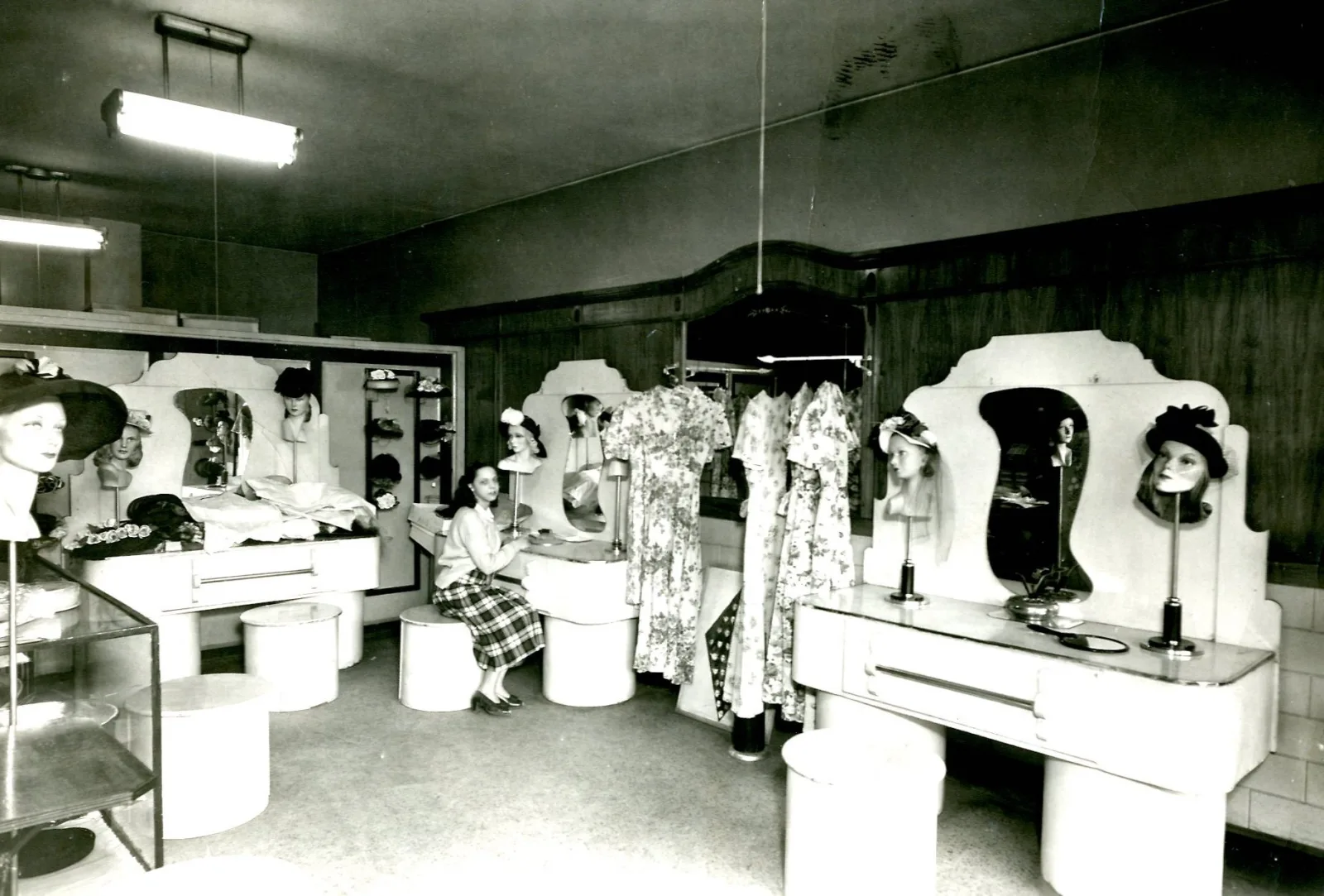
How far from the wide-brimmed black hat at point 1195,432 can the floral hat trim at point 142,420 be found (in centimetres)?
543

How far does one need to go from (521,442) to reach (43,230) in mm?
3333

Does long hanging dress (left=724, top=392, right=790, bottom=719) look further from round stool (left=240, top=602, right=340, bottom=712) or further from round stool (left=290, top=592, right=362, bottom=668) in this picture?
round stool (left=290, top=592, right=362, bottom=668)

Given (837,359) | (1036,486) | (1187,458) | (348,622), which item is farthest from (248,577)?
(1187,458)

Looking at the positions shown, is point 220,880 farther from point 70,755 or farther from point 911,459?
point 911,459

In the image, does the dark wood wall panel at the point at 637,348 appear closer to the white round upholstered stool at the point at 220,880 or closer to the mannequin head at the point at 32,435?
the mannequin head at the point at 32,435

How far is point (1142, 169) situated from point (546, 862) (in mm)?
3583

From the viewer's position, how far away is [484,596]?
15.6ft

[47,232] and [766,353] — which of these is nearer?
[766,353]

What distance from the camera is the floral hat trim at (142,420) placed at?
513 cm

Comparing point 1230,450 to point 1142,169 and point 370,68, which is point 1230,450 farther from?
point 370,68

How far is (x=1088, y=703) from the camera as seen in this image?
2803 mm

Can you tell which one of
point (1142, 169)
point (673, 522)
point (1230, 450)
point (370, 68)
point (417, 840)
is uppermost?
point (370, 68)

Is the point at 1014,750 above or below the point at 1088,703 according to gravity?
below

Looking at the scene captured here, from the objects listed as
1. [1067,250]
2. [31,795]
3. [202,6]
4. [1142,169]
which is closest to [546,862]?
[31,795]
